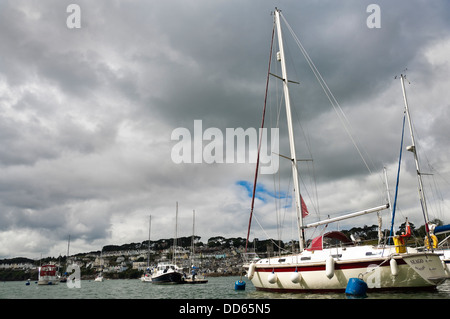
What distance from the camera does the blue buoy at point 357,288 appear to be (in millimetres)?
16891

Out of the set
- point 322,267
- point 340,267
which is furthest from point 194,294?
point 340,267

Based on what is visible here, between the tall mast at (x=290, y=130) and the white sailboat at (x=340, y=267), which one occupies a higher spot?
the tall mast at (x=290, y=130)

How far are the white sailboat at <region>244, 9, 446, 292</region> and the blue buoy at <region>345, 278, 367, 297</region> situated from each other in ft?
2.61

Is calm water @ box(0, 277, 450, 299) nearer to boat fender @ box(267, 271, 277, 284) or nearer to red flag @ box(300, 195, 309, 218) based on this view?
boat fender @ box(267, 271, 277, 284)

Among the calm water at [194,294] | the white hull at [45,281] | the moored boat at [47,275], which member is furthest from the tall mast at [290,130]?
the white hull at [45,281]

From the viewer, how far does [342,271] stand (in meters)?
18.3

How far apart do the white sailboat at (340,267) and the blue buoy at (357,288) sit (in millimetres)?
796

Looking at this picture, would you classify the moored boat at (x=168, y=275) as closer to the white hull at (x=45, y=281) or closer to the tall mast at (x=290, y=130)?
the tall mast at (x=290, y=130)

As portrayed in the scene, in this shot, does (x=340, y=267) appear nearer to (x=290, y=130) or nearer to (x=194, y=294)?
(x=290, y=130)

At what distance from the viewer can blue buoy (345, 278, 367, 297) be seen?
1689cm

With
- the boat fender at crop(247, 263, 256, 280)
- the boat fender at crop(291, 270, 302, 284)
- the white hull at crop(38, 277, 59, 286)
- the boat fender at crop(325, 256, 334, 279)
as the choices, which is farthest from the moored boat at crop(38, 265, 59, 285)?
the boat fender at crop(325, 256, 334, 279)
